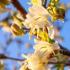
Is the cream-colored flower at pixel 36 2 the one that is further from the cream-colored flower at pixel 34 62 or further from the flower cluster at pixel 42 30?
the cream-colored flower at pixel 34 62

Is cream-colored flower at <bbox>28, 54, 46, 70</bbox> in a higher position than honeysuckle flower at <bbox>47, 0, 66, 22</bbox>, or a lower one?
lower

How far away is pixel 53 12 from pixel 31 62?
17 cm

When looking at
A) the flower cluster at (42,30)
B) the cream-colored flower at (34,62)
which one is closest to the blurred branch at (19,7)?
the flower cluster at (42,30)

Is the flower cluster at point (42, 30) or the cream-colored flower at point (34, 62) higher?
the flower cluster at point (42, 30)

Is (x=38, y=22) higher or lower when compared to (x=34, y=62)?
higher

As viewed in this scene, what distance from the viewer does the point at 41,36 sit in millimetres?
883

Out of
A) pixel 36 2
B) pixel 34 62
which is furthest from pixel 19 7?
pixel 34 62

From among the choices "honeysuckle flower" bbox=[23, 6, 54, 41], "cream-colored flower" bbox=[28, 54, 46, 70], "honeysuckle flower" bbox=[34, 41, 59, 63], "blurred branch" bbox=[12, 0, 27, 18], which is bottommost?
"cream-colored flower" bbox=[28, 54, 46, 70]

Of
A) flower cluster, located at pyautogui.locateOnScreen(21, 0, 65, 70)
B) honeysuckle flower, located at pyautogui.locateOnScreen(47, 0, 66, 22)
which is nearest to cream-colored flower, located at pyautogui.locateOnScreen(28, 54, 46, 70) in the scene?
flower cluster, located at pyautogui.locateOnScreen(21, 0, 65, 70)

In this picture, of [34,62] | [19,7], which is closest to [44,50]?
[34,62]

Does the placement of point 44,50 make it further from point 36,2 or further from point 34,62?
point 36,2

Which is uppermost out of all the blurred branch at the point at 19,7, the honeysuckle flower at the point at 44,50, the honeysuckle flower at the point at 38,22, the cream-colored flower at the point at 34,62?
the blurred branch at the point at 19,7

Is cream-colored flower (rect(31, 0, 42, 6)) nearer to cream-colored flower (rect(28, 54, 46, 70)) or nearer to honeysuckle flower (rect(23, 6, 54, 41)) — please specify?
honeysuckle flower (rect(23, 6, 54, 41))

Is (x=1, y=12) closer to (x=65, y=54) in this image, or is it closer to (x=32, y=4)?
(x=32, y=4)
